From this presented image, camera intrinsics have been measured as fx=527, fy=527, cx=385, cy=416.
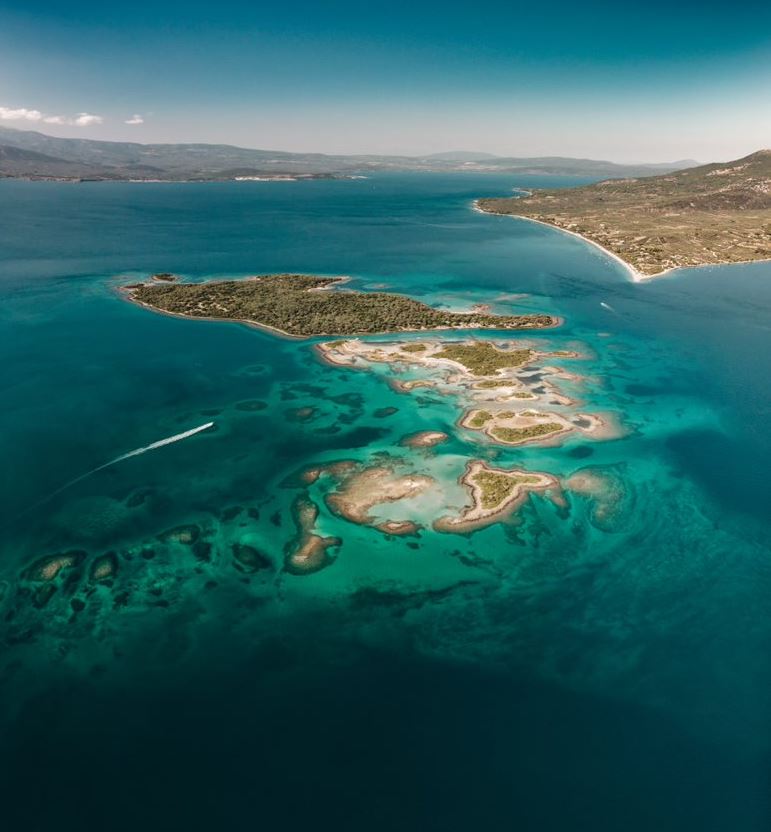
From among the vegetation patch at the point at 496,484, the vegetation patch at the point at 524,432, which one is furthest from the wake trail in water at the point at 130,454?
the vegetation patch at the point at 524,432

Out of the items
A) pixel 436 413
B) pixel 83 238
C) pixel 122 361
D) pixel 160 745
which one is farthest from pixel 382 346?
pixel 83 238

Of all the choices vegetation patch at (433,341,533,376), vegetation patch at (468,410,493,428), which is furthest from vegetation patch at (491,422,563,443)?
vegetation patch at (433,341,533,376)

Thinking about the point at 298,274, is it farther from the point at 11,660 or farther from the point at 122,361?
the point at 11,660

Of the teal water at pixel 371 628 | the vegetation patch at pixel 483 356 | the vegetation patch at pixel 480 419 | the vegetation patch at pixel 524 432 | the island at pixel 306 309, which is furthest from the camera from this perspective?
the island at pixel 306 309

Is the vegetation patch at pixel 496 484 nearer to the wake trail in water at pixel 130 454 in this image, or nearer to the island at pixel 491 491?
the island at pixel 491 491

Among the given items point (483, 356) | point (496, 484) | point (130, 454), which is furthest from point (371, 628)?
point (483, 356)

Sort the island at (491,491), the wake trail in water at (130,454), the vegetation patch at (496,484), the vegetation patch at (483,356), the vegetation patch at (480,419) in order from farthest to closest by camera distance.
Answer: the vegetation patch at (483,356) < the vegetation patch at (480,419) < the wake trail in water at (130,454) < the vegetation patch at (496,484) < the island at (491,491)

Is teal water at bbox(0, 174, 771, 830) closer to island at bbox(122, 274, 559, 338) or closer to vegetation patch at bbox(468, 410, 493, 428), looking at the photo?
vegetation patch at bbox(468, 410, 493, 428)
